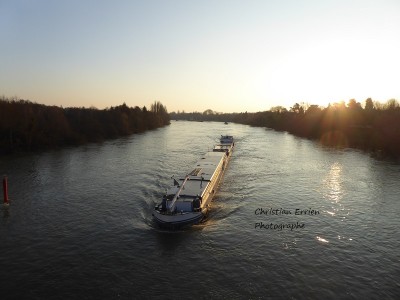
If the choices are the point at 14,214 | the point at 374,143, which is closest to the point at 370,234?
the point at 14,214

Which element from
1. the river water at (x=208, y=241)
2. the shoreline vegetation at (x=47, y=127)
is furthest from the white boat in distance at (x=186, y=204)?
the shoreline vegetation at (x=47, y=127)

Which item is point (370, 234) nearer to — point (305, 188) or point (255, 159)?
point (305, 188)

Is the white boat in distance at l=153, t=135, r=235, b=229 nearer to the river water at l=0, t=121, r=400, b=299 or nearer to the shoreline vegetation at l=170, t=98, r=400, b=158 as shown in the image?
the river water at l=0, t=121, r=400, b=299

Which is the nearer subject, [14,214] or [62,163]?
[14,214]

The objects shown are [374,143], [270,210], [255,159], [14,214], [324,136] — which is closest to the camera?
[14,214]

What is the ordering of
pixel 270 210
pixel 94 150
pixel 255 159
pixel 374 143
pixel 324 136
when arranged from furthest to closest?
pixel 324 136
pixel 374 143
pixel 94 150
pixel 255 159
pixel 270 210

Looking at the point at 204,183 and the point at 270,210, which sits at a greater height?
the point at 204,183

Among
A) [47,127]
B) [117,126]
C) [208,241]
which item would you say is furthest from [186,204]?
[117,126]

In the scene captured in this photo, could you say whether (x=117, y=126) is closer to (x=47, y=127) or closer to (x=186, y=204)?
(x=47, y=127)
